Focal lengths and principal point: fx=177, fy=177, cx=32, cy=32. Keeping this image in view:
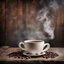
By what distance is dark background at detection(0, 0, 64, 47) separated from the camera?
140 cm

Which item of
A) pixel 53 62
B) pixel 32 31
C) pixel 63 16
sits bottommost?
pixel 53 62

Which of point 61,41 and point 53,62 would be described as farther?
point 61,41

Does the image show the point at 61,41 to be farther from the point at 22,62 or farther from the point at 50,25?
the point at 22,62

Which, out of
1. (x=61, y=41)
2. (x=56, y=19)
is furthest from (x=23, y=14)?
(x=61, y=41)

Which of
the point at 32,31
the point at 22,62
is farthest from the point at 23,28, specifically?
the point at 22,62

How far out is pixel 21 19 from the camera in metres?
1.42

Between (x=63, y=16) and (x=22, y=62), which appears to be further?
(x=63, y=16)

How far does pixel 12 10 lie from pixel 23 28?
0.56 feet

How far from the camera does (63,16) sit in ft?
4.59

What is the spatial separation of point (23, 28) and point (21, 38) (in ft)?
0.27

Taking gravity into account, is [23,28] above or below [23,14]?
below

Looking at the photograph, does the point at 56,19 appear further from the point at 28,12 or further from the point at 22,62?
the point at 22,62

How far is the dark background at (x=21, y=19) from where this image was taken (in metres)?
1.40

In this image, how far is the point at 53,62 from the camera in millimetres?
941
